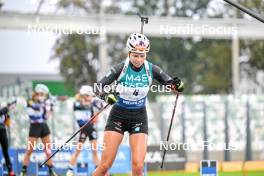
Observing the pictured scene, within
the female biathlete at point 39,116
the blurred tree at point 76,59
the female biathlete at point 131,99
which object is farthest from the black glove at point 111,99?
the blurred tree at point 76,59

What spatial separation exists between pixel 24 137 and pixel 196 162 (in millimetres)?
5245

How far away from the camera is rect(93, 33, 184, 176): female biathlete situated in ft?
32.9

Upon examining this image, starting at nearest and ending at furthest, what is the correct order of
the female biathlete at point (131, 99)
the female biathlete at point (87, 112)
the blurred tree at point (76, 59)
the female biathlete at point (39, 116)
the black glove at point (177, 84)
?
the female biathlete at point (131, 99) < the black glove at point (177, 84) < the female biathlete at point (39, 116) < the female biathlete at point (87, 112) < the blurred tree at point (76, 59)

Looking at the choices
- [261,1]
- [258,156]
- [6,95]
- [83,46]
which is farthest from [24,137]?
[83,46]

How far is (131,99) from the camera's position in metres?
10.3

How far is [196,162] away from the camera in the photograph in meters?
20.3

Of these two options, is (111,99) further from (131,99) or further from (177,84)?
(177,84)

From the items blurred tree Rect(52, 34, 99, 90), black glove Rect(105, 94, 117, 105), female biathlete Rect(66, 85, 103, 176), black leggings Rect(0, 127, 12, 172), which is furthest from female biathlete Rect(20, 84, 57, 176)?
blurred tree Rect(52, 34, 99, 90)

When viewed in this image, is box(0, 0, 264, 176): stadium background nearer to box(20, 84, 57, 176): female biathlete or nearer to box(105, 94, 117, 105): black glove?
box(20, 84, 57, 176): female biathlete

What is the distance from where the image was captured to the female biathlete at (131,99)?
32.9 feet

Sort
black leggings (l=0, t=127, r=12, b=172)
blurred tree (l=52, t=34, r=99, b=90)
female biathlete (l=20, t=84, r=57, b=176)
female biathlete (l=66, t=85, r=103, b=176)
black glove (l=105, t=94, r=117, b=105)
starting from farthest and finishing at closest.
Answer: blurred tree (l=52, t=34, r=99, b=90) → female biathlete (l=66, t=85, r=103, b=176) → female biathlete (l=20, t=84, r=57, b=176) → black leggings (l=0, t=127, r=12, b=172) → black glove (l=105, t=94, r=117, b=105)

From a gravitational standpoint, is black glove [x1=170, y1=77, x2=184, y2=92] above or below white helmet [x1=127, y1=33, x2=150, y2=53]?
below

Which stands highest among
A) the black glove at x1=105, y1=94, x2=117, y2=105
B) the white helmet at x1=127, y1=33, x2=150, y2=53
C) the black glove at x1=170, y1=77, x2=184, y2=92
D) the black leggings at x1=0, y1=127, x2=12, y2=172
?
the white helmet at x1=127, y1=33, x2=150, y2=53

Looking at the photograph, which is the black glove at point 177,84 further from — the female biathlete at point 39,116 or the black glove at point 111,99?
the female biathlete at point 39,116
